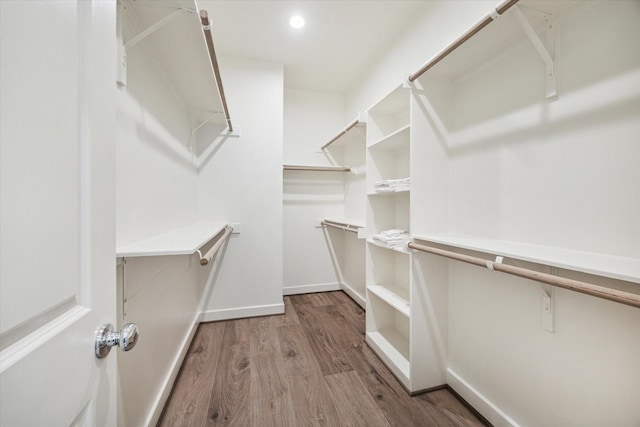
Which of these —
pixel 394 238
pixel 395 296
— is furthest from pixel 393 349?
pixel 394 238

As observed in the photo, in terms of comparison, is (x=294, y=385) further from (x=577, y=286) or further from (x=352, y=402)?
(x=577, y=286)

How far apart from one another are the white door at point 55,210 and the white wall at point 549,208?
141 centimetres

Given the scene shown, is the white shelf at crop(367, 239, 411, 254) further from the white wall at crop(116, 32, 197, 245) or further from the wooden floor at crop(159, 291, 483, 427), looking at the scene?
the white wall at crop(116, 32, 197, 245)

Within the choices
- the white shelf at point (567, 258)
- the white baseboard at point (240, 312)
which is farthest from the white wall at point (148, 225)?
the white shelf at point (567, 258)

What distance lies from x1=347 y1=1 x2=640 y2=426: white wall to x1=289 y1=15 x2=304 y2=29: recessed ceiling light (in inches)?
41.9

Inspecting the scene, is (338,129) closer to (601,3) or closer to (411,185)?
(411,185)

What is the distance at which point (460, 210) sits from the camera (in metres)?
1.47

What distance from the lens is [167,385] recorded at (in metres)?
1.42

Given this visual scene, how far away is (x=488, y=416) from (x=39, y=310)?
5.92 feet

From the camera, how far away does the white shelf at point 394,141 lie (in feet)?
5.28

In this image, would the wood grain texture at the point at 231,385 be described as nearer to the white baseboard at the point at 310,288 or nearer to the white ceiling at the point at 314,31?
the white baseboard at the point at 310,288

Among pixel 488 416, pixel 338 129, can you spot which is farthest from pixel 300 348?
pixel 338 129

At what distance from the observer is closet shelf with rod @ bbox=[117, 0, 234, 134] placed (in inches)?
38.4

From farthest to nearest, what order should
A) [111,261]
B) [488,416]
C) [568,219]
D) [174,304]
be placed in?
[174,304] < [488,416] < [568,219] < [111,261]
